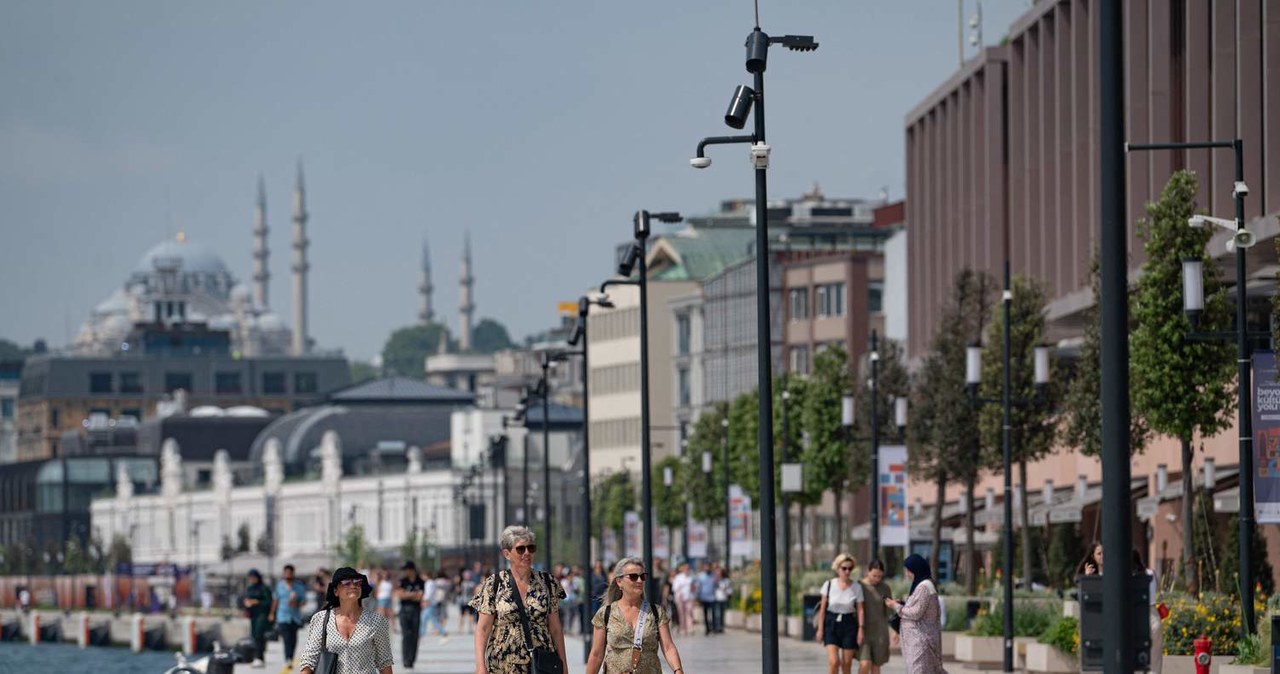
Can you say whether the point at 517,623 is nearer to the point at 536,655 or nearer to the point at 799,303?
the point at 536,655

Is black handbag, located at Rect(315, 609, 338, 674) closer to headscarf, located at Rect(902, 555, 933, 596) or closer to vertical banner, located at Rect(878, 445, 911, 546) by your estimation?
headscarf, located at Rect(902, 555, 933, 596)

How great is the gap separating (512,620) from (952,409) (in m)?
38.9

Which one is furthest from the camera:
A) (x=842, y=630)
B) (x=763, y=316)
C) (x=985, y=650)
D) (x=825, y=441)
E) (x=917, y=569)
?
(x=825, y=441)

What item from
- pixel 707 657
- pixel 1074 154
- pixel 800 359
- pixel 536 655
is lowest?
pixel 707 657

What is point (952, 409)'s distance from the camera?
2247 inches

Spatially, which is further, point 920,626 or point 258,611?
point 258,611

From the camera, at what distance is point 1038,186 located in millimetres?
71125

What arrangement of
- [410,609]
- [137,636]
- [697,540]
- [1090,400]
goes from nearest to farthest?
[410,609] → [1090,400] → [697,540] → [137,636]

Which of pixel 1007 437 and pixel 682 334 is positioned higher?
pixel 682 334

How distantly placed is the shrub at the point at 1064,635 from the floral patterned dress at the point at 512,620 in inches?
692

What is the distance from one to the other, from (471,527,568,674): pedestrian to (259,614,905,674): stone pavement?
52.0 ft

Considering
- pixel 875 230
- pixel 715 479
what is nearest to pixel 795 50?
pixel 715 479

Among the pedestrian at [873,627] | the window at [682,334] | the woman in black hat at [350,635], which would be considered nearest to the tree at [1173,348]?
the pedestrian at [873,627]

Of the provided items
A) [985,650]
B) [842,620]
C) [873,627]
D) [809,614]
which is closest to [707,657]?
[809,614]
